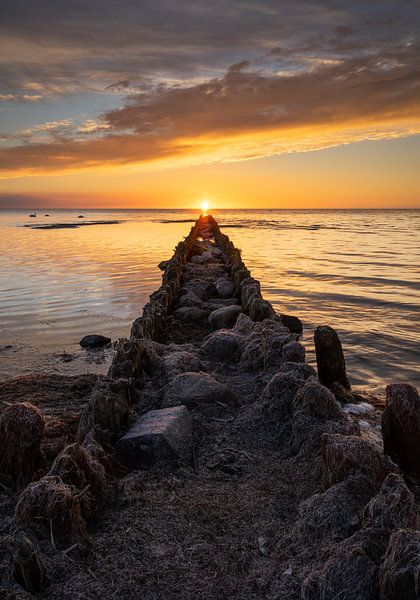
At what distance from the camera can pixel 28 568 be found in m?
2.75

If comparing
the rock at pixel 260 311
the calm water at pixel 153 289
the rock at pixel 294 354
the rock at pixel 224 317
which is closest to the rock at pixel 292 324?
the calm water at pixel 153 289

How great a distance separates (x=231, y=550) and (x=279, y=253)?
1185 inches

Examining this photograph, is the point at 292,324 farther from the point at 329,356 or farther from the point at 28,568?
the point at 28,568

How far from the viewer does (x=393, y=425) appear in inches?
179

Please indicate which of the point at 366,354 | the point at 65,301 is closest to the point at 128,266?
the point at 65,301

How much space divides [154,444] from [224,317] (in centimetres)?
563

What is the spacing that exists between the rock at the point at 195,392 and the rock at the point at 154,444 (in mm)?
771

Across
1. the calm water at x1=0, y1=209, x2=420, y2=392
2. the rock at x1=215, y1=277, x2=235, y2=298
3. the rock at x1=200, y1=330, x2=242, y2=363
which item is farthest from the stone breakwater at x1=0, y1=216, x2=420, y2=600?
the rock at x1=215, y1=277, x2=235, y2=298

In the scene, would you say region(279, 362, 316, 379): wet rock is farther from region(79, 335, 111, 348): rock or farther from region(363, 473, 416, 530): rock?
region(79, 335, 111, 348): rock

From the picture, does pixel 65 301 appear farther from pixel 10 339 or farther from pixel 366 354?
pixel 366 354

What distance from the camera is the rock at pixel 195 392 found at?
5.49 meters

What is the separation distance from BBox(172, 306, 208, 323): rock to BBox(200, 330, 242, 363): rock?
253 centimetres

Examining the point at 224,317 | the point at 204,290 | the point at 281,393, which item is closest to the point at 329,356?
the point at 281,393

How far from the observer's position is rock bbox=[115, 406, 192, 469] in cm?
433
